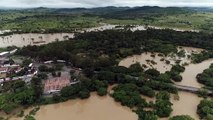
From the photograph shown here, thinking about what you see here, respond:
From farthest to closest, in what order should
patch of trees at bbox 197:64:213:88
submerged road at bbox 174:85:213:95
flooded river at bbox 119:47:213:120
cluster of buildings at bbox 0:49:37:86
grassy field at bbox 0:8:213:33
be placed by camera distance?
grassy field at bbox 0:8:213:33 → cluster of buildings at bbox 0:49:37:86 → patch of trees at bbox 197:64:213:88 → submerged road at bbox 174:85:213:95 → flooded river at bbox 119:47:213:120

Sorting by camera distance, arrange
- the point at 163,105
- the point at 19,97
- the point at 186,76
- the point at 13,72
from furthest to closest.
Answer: the point at 186,76 < the point at 13,72 < the point at 19,97 < the point at 163,105

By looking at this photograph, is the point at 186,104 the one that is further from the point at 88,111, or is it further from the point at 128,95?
the point at 88,111

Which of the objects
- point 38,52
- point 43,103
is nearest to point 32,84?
point 43,103

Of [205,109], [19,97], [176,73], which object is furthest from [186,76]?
[19,97]

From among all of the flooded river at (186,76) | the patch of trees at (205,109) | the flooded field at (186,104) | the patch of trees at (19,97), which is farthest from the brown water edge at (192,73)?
the patch of trees at (19,97)

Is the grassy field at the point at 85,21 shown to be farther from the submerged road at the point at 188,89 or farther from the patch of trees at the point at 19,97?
the submerged road at the point at 188,89

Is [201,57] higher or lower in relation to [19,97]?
higher

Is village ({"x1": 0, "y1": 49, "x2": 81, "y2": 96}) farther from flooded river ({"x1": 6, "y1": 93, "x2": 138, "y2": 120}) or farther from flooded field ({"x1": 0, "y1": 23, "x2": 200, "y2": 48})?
flooded field ({"x1": 0, "y1": 23, "x2": 200, "y2": 48})

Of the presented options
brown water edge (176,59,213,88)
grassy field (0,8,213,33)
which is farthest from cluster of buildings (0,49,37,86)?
grassy field (0,8,213,33)

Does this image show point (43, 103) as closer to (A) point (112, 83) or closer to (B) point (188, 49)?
(A) point (112, 83)
